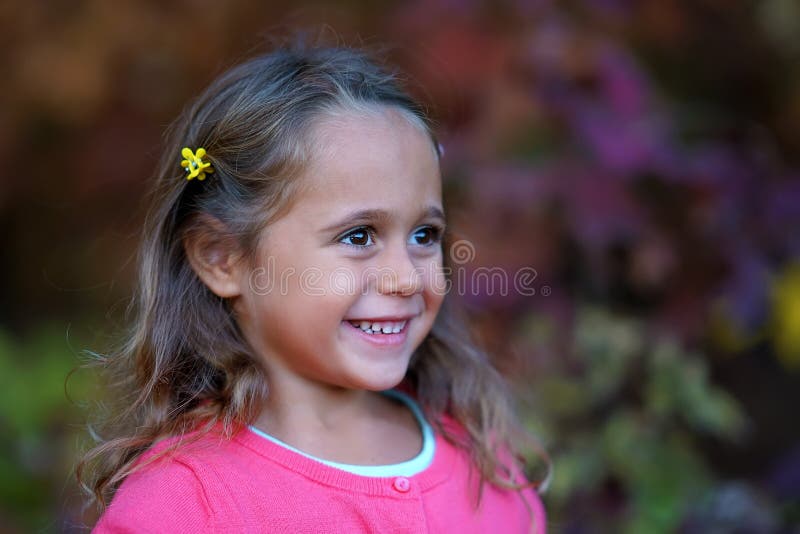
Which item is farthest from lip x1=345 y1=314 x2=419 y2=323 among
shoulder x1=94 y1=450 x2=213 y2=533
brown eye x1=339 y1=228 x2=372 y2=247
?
shoulder x1=94 y1=450 x2=213 y2=533

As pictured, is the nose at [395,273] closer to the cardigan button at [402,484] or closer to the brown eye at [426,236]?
the brown eye at [426,236]

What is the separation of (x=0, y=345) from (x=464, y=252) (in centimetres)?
200

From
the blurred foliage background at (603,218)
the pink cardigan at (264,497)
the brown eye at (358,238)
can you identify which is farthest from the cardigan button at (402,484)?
the blurred foliage background at (603,218)

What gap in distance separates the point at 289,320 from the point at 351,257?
18 centimetres

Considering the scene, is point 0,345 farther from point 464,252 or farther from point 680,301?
point 680,301

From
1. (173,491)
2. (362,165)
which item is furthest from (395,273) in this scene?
(173,491)

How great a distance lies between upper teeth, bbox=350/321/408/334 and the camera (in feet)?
5.99

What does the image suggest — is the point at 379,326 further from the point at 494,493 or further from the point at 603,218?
the point at 603,218

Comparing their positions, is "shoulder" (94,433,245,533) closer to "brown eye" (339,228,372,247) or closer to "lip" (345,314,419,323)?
"lip" (345,314,419,323)

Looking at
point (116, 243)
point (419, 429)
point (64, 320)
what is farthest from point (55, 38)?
point (419, 429)

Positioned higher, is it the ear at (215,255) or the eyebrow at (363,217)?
the eyebrow at (363,217)

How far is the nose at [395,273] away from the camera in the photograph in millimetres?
1786

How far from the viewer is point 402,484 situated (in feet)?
5.99

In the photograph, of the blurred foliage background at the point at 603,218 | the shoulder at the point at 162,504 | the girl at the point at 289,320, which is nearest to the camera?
the shoulder at the point at 162,504
